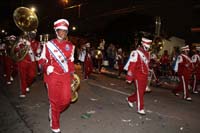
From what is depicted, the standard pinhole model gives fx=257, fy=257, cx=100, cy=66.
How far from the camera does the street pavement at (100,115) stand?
19.6 ft

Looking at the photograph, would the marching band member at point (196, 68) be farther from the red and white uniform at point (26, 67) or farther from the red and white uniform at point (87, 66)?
the red and white uniform at point (26, 67)

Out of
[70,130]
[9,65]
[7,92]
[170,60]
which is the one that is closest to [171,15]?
[170,60]

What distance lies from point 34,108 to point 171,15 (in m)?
19.0

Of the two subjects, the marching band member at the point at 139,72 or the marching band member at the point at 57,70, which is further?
the marching band member at the point at 139,72

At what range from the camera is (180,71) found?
10039 millimetres

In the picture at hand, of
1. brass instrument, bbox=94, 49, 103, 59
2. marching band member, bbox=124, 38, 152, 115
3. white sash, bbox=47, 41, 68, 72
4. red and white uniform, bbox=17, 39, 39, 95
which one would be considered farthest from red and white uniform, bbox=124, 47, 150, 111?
brass instrument, bbox=94, 49, 103, 59

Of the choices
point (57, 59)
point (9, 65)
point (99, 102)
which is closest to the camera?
point (57, 59)

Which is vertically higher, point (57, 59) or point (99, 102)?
point (57, 59)

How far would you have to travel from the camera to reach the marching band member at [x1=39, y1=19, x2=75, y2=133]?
527 centimetres

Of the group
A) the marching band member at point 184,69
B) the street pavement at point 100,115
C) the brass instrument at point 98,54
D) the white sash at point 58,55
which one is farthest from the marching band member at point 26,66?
the brass instrument at point 98,54

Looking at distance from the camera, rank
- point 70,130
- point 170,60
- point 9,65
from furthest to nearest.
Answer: point 170,60, point 9,65, point 70,130

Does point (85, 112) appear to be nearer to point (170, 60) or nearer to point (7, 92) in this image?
point (7, 92)

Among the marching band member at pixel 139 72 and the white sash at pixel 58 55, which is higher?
the white sash at pixel 58 55

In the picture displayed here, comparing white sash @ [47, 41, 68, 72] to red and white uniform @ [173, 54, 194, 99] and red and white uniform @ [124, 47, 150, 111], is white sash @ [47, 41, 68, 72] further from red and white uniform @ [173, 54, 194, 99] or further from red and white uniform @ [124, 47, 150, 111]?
red and white uniform @ [173, 54, 194, 99]
